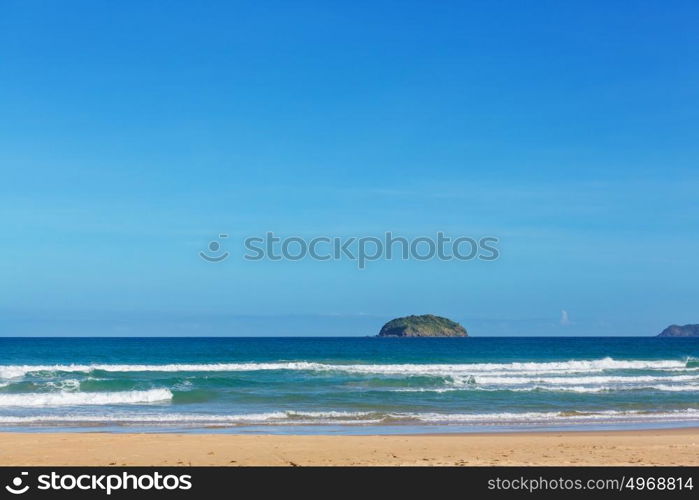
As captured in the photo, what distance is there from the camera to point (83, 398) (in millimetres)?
23953

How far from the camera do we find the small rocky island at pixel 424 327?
146 m

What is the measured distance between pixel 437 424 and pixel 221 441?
19.9ft

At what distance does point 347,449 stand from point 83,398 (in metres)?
14.0

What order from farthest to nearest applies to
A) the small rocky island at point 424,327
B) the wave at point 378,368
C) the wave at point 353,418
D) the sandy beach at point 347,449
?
1. the small rocky island at point 424,327
2. the wave at point 378,368
3. the wave at point 353,418
4. the sandy beach at point 347,449

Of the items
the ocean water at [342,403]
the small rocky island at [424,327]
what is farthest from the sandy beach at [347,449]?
the small rocky island at [424,327]

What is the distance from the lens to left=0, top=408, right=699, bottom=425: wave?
59.6 feet

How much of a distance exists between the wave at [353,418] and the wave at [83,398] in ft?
12.7

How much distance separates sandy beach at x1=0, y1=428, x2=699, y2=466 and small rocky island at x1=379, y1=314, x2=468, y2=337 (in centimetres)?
13112
